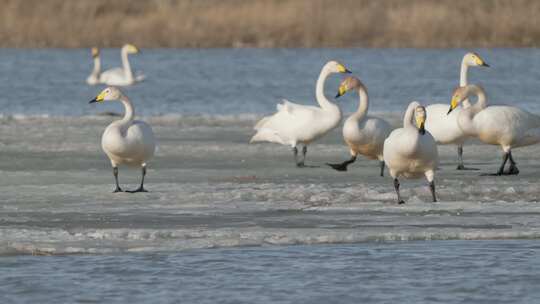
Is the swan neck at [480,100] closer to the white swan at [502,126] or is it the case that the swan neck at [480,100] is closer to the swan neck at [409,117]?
the white swan at [502,126]

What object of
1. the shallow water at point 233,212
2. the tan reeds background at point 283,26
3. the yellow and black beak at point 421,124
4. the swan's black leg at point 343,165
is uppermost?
the tan reeds background at point 283,26

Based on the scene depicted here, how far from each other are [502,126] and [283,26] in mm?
25987

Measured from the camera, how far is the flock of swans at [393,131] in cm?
1049

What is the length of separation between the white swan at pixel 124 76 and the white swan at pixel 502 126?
17.1m

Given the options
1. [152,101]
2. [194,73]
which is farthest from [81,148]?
[194,73]

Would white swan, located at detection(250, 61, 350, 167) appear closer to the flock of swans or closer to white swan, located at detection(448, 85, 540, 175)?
the flock of swans

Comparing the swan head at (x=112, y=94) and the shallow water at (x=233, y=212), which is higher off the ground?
the swan head at (x=112, y=94)

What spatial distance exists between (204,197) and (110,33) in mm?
29086

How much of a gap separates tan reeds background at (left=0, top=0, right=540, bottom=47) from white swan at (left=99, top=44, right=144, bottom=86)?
8255 millimetres

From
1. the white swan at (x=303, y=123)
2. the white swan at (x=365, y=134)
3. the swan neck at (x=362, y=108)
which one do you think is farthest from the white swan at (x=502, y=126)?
the white swan at (x=303, y=123)

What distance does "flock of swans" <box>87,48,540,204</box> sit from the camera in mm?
10492

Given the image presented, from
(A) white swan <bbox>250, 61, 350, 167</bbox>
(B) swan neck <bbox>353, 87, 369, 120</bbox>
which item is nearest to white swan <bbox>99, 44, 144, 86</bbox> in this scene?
(A) white swan <bbox>250, 61, 350, 167</bbox>

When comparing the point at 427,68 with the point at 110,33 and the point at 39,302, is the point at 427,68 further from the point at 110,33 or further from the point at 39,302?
the point at 39,302

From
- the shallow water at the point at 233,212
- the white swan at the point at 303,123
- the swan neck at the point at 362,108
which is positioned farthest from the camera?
the white swan at the point at 303,123
